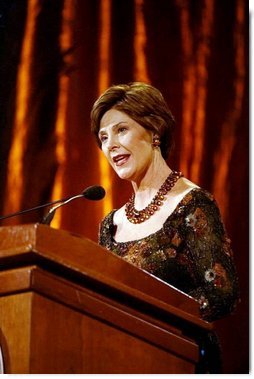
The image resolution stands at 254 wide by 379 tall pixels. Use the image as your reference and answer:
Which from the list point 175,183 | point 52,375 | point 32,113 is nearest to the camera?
point 52,375

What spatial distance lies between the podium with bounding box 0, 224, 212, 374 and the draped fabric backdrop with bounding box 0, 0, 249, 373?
4.45ft

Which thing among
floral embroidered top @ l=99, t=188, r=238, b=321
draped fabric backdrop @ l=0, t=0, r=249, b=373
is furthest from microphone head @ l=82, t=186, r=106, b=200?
draped fabric backdrop @ l=0, t=0, r=249, b=373

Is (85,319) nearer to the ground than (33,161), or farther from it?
nearer to the ground

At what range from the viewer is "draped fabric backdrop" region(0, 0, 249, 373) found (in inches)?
97.7

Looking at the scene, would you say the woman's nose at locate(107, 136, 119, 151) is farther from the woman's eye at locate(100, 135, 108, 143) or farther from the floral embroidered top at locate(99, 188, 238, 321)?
the floral embroidered top at locate(99, 188, 238, 321)

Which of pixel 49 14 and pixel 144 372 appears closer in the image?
pixel 144 372

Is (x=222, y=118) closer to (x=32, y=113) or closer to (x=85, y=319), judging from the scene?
(x=32, y=113)

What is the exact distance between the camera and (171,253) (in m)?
1.70

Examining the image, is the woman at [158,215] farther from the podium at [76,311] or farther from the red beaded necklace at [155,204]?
the podium at [76,311]

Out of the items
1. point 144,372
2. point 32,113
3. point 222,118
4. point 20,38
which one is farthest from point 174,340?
point 20,38

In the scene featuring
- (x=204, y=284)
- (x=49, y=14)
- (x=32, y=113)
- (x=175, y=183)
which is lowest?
(x=204, y=284)

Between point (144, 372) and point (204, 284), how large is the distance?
0.56m

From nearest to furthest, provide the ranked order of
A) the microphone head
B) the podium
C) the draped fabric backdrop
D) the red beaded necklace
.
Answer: the podium < the microphone head < the red beaded necklace < the draped fabric backdrop

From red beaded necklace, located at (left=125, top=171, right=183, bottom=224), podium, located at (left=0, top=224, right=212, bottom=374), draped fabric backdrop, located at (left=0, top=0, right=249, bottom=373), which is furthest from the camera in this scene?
draped fabric backdrop, located at (left=0, top=0, right=249, bottom=373)
